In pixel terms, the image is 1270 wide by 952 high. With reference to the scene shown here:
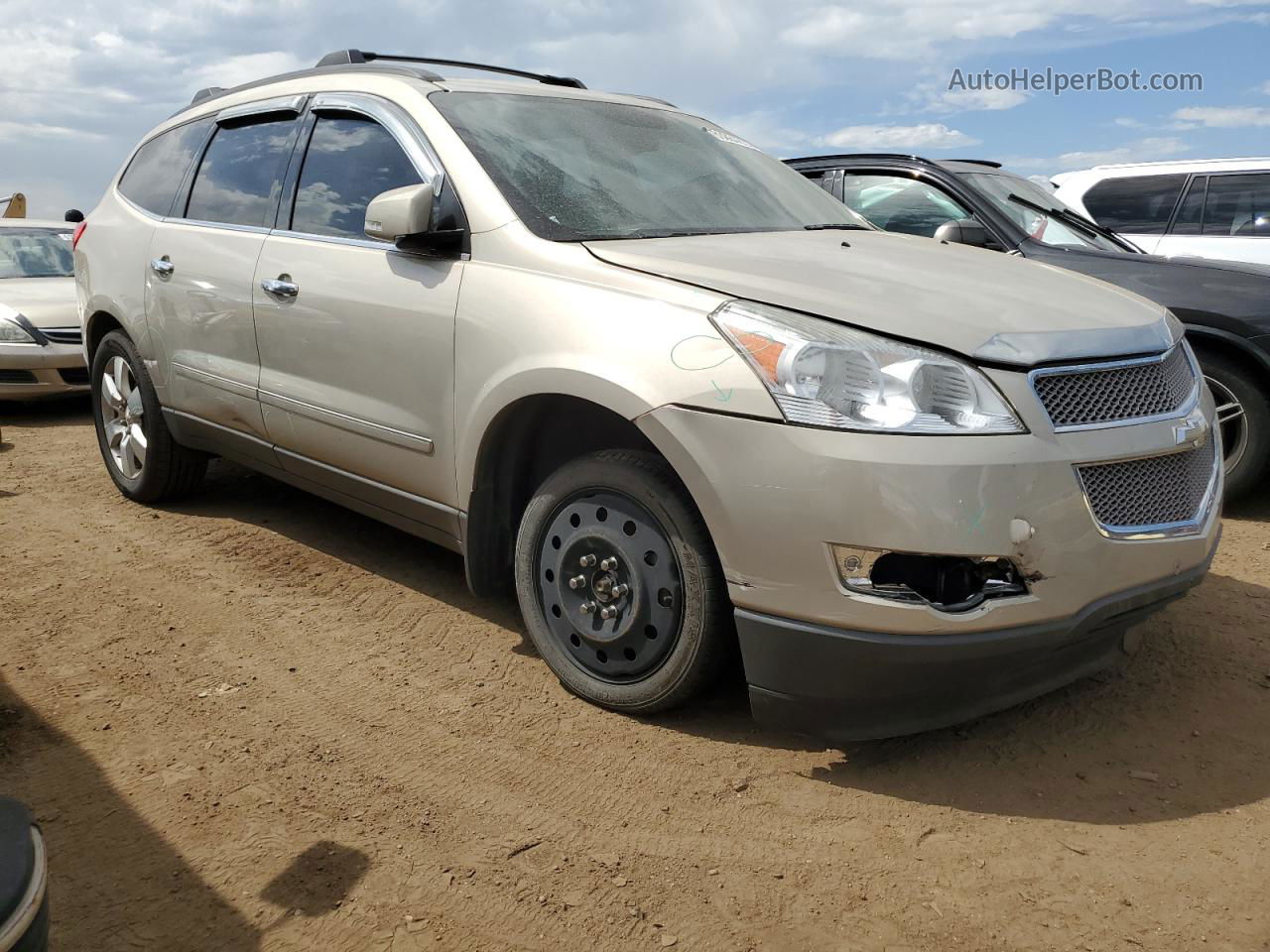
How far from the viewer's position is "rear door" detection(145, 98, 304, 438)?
166 inches

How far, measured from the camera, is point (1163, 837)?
2572 mm

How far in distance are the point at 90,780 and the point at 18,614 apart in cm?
143

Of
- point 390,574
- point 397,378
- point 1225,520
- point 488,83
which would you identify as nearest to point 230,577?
point 390,574

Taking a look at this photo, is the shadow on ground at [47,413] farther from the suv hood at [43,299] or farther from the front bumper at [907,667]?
the front bumper at [907,667]

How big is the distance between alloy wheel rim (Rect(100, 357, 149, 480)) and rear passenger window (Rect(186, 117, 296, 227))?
98 centimetres

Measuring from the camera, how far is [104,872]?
2445 mm

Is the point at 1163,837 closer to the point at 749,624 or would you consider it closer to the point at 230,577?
the point at 749,624

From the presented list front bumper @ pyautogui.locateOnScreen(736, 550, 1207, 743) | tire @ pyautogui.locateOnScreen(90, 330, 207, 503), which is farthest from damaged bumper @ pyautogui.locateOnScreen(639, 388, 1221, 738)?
tire @ pyautogui.locateOnScreen(90, 330, 207, 503)

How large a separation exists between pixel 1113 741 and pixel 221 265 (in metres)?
3.61

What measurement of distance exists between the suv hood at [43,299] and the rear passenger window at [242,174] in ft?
13.5

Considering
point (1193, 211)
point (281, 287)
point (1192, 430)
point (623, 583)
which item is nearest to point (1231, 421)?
point (1192, 430)

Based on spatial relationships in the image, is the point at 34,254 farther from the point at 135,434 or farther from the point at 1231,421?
the point at 1231,421

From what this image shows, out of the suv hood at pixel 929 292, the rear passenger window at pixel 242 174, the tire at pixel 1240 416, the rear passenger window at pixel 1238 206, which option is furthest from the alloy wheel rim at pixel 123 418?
the rear passenger window at pixel 1238 206

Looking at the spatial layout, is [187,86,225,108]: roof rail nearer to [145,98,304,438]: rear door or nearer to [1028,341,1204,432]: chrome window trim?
[145,98,304,438]: rear door
